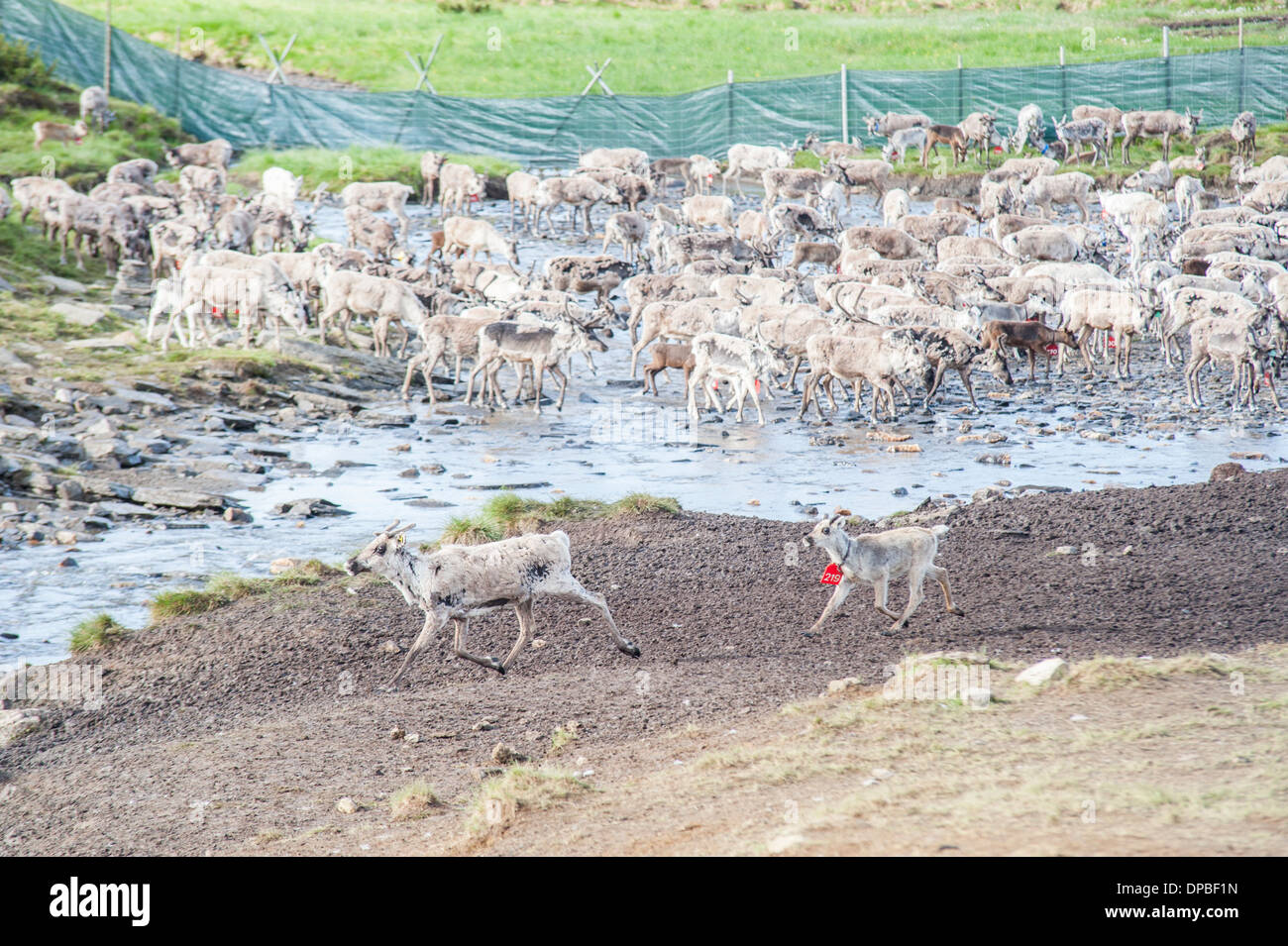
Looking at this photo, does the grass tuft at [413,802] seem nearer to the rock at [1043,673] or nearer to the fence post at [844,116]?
the rock at [1043,673]

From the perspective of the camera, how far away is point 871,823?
5.29 metres

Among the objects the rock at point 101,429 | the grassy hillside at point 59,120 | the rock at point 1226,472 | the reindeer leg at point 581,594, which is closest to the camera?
the reindeer leg at point 581,594

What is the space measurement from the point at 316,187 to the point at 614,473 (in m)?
23.5

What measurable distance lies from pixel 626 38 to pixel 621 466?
45.4m

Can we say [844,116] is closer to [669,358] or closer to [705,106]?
[705,106]

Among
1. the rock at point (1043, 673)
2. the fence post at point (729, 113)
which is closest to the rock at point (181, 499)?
the rock at point (1043, 673)

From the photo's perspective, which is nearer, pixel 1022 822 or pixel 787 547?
pixel 1022 822

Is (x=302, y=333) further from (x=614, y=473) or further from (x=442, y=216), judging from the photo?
(x=442, y=216)

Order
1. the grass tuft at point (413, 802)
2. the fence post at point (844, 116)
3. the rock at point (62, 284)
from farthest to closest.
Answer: the fence post at point (844, 116), the rock at point (62, 284), the grass tuft at point (413, 802)

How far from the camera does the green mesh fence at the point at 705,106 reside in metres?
40.0

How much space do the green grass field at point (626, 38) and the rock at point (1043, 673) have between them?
1757 inches

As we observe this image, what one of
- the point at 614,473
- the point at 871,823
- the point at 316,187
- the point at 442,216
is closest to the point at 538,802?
the point at 871,823

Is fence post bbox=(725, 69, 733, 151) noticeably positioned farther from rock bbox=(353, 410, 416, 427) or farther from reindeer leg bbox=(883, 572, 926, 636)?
reindeer leg bbox=(883, 572, 926, 636)

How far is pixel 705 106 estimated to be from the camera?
42.2m
